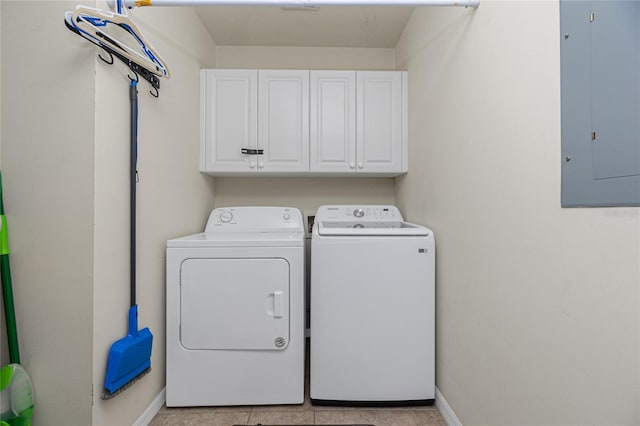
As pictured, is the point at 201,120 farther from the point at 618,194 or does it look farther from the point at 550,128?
the point at 618,194

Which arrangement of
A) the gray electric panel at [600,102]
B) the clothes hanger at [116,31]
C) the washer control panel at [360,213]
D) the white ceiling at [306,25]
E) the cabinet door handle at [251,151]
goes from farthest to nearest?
the washer control panel at [360,213] → the cabinet door handle at [251,151] → the white ceiling at [306,25] → the clothes hanger at [116,31] → the gray electric panel at [600,102]

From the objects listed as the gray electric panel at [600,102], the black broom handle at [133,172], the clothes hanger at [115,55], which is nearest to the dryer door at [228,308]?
the black broom handle at [133,172]

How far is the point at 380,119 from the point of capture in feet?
7.25

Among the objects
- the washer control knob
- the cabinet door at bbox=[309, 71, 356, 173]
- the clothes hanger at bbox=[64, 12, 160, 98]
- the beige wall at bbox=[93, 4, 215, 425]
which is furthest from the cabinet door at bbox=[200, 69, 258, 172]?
the clothes hanger at bbox=[64, 12, 160, 98]

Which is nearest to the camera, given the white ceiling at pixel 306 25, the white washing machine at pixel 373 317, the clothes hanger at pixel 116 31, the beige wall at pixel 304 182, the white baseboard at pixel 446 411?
the clothes hanger at pixel 116 31

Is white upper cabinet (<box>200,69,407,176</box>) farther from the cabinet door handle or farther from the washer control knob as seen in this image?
the washer control knob

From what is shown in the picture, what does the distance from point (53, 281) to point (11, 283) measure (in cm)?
14

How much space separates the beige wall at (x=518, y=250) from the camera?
0.71 meters

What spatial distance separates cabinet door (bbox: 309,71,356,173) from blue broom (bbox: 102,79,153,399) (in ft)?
3.87

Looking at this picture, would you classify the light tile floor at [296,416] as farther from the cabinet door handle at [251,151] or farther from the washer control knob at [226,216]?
the cabinet door handle at [251,151]

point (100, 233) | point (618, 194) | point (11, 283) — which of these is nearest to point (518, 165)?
point (618, 194)

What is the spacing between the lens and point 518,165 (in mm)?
1004

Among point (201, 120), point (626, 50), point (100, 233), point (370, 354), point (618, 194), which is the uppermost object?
point (201, 120)

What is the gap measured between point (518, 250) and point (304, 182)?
5.87 ft
